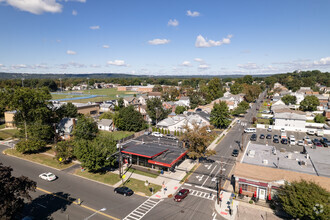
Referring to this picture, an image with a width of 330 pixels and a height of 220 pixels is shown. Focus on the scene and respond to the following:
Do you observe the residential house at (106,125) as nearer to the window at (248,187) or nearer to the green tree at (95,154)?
the green tree at (95,154)

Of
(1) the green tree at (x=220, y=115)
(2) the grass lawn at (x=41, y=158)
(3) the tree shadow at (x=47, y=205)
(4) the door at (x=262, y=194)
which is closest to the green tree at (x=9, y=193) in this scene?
(3) the tree shadow at (x=47, y=205)

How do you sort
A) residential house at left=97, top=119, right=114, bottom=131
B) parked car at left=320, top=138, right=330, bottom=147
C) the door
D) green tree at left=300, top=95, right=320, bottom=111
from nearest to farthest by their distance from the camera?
the door → parked car at left=320, top=138, right=330, bottom=147 → residential house at left=97, top=119, right=114, bottom=131 → green tree at left=300, top=95, right=320, bottom=111

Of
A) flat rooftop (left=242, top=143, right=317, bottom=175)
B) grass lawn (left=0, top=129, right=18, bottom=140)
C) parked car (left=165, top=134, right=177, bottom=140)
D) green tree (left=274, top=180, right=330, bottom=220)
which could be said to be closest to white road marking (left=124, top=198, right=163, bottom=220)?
green tree (left=274, top=180, right=330, bottom=220)

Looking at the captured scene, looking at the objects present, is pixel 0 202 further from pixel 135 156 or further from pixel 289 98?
pixel 289 98

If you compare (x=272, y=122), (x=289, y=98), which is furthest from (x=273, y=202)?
(x=289, y=98)

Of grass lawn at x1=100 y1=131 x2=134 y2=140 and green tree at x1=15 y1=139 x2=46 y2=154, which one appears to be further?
grass lawn at x1=100 y1=131 x2=134 y2=140

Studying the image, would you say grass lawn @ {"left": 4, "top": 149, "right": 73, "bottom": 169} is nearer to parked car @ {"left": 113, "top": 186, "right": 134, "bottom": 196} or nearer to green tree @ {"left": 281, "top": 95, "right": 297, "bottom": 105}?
parked car @ {"left": 113, "top": 186, "right": 134, "bottom": 196}
